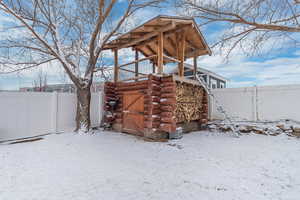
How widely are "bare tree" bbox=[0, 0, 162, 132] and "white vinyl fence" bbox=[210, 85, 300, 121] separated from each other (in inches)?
193

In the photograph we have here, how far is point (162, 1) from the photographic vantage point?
5410 millimetres

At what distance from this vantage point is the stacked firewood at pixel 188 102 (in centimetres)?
558

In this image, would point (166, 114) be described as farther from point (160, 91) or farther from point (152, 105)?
point (160, 91)

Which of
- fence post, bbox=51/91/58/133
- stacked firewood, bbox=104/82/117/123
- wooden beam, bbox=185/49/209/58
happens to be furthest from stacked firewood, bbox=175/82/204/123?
fence post, bbox=51/91/58/133

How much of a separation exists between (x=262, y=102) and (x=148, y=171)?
18.3 ft

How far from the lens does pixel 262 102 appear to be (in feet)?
19.5

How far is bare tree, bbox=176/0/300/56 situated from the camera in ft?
15.3

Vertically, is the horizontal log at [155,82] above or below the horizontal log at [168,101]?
above

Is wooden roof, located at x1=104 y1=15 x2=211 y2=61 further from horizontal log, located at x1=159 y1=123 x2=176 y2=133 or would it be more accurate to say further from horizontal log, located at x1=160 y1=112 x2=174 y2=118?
horizontal log, located at x1=159 y1=123 x2=176 y2=133

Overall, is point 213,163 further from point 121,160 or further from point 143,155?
point 121,160

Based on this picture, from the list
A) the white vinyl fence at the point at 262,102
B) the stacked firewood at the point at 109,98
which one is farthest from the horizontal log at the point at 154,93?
the white vinyl fence at the point at 262,102

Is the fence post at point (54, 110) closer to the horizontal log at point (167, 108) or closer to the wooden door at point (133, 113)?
the wooden door at point (133, 113)

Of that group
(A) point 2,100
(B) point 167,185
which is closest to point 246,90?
(B) point 167,185

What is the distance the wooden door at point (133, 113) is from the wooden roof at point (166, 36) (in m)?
2.16
